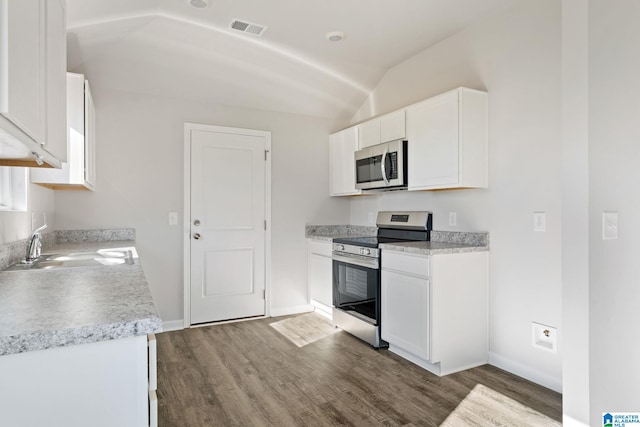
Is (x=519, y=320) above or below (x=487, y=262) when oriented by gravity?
below

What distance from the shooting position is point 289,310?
172 inches

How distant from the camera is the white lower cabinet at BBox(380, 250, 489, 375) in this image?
275cm

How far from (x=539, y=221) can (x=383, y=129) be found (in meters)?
1.60

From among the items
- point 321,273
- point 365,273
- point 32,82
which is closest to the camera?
point 32,82

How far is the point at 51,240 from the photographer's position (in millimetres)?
3129

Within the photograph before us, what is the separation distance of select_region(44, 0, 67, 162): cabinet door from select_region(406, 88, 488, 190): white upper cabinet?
247 centimetres

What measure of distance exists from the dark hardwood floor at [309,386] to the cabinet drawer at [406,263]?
0.72m

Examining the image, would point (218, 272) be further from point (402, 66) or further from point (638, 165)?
point (638, 165)

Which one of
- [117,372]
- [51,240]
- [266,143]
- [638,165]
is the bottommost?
[117,372]

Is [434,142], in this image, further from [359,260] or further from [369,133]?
[359,260]

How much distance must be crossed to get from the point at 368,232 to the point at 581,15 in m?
2.92

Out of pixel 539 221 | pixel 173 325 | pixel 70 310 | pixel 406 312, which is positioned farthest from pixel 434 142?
pixel 173 325

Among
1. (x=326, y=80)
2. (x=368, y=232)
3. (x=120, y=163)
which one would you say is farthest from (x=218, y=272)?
(x=326, y=80)

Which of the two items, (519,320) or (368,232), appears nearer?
(519,320)
